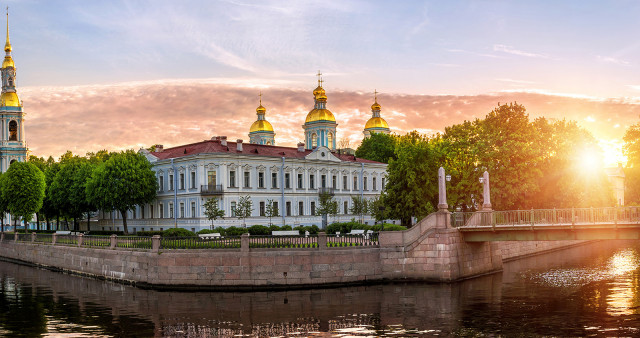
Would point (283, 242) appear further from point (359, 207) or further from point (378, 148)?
point (378, 148)

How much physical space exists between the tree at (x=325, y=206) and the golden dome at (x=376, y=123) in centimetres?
4631

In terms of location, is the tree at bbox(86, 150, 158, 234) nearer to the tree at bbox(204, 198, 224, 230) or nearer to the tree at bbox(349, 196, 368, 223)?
the tree at bbox(204, 198, 224, 230)

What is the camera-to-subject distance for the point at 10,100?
332 feet

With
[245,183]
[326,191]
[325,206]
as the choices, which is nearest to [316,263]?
[245,183]

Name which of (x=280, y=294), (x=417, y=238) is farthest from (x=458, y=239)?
(x=280, y=294)

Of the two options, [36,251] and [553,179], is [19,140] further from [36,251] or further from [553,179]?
[553,179]

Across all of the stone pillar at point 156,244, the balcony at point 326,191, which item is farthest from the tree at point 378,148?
the stone pillar at point 156,244

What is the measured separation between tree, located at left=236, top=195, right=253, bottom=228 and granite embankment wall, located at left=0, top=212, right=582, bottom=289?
74.7 ft

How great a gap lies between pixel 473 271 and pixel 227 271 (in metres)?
15.4

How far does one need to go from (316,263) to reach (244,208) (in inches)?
1208

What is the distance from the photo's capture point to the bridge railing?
33094 millimetres

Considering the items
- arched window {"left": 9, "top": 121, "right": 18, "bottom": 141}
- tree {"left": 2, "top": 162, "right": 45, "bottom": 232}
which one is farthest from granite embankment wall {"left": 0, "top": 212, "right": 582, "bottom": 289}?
arched window {"left": 9, "top": 121, "right": 18, "bottom": 141}

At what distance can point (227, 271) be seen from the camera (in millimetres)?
34906

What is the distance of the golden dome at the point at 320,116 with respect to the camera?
326 ft
